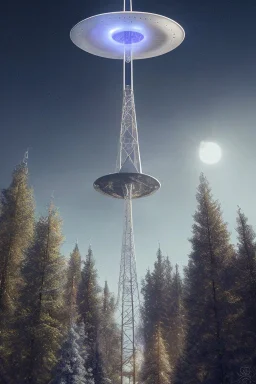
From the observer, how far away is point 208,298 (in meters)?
23.0

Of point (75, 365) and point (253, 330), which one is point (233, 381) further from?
point (75, 365)

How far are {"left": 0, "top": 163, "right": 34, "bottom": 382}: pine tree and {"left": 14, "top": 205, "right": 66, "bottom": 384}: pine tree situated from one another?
2.35 feet

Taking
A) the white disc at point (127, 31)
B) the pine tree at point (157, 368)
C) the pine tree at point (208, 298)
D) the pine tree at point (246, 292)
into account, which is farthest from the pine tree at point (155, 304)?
the white disc at point (127, 31)

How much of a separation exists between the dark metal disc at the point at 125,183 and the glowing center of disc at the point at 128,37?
67.4ft

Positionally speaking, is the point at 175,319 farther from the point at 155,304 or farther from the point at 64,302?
the point at 64,302

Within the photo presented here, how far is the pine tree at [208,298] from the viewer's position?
21.3 metres

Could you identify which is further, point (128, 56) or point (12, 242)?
point (128, 56)

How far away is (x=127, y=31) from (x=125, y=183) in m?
20.9

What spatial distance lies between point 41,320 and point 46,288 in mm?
1858

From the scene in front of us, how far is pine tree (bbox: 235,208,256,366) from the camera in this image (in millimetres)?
21188

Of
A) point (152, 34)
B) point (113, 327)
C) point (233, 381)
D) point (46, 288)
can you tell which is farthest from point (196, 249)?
point (152, 34)

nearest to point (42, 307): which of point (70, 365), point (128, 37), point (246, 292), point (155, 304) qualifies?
point (70, 365)

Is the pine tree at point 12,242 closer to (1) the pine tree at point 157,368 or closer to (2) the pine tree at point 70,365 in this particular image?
(2) the pine tree at point 70,365

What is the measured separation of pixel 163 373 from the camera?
1236 inches
